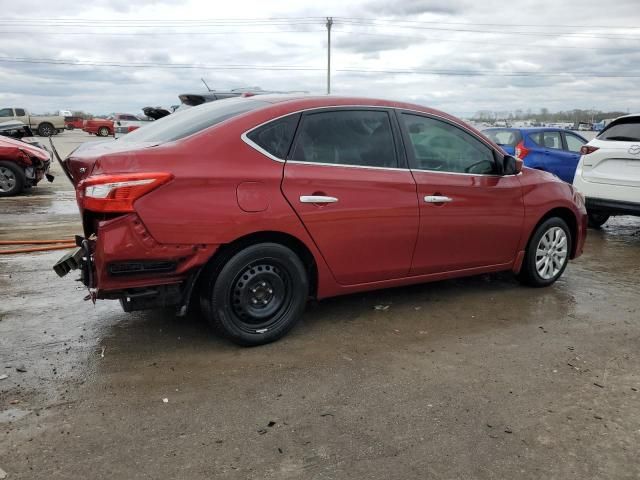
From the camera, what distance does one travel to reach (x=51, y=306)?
470 centimetres

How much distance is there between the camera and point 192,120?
4145mm

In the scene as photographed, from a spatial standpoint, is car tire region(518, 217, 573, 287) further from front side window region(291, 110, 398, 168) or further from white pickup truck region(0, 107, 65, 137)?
white pickup truck region(0, 107, 65, 137)

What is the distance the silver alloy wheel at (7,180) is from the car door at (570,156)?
10813mm

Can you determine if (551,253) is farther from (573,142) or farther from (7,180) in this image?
(7,180)

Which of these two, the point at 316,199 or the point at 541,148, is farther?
the point at 541,148

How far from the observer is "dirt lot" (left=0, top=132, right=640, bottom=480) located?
269cm

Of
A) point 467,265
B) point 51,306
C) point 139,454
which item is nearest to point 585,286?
point 467,265

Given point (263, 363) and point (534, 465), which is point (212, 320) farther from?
point (534, 465)

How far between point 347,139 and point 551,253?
8.47 ft

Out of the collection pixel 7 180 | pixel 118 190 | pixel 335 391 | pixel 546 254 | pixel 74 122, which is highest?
pixel 74 122

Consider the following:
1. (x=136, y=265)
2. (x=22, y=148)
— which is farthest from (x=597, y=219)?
(x=22, y=148)

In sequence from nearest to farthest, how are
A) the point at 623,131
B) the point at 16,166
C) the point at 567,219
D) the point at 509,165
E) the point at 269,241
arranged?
1. the point at 269,241
2. the point at 509,165
3. the point at 567,219
4. the point at 623,131
5. the point at 16,166

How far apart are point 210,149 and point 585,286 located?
4.07m

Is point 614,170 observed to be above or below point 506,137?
below
